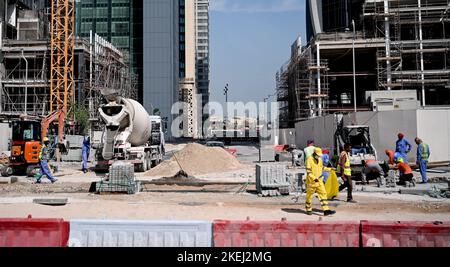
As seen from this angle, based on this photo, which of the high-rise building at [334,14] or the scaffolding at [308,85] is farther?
the high-rise building at [334,14]

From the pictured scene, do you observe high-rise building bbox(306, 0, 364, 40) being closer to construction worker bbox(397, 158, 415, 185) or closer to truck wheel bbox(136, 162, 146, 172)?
construction worker bbox(397, 158, 415, 185)

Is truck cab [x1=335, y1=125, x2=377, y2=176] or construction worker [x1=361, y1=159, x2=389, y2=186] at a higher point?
truck cab [x1=335, y1=125, x2=377, y2=176]

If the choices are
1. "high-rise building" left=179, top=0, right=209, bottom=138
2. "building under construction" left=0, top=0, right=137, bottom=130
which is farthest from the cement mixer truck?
"high-rise building" left=179, top=0, right=209, bottom=138

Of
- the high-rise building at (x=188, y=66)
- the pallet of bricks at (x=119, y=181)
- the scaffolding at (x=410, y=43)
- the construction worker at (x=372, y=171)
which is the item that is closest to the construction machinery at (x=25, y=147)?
the pallet of bricks at (x=119, y=181)

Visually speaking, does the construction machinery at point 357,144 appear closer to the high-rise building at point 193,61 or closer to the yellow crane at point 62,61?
the yellow crane at point 62,61

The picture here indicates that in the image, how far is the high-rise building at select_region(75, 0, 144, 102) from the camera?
8775cm

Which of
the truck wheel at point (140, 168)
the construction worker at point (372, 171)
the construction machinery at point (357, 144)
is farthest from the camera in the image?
the truck wheel at point (140, 168)

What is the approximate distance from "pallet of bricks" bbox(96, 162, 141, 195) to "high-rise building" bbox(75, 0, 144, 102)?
248 feet

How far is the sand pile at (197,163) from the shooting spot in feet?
62.0

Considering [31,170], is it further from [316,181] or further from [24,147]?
[316,181]

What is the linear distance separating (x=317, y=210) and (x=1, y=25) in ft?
177

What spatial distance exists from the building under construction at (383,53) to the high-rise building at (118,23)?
49968mm

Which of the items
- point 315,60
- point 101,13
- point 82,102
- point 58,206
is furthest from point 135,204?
point 101,13
